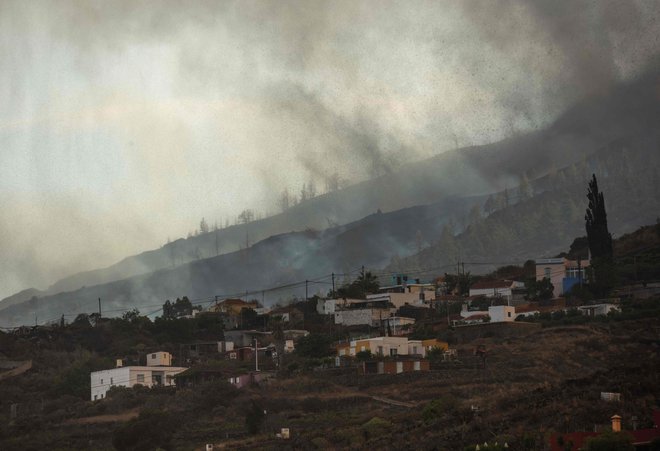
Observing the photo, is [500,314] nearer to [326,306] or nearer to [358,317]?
[358,317]

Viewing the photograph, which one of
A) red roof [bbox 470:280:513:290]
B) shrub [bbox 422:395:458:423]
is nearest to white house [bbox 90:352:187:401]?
red roof [bbox 470:280:513:290]

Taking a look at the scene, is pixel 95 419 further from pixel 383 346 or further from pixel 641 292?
pixel 641 292

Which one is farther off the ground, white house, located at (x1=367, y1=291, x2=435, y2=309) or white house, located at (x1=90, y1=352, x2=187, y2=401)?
white house, located at (x1=367, y1=291, x2=435, y2=309)

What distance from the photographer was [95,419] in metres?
88.2

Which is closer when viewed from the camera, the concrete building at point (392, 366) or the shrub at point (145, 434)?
the shrub at point (145, 434)

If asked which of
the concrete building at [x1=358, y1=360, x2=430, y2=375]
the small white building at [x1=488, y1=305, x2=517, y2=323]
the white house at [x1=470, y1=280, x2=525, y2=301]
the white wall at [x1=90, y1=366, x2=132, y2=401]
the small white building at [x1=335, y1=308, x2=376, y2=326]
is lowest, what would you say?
the concrete building at [x1=358, y1=360, x2=430, y2=375]

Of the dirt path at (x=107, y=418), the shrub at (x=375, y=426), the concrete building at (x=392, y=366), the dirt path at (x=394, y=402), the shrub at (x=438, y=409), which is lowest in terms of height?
the shrub at (x=375, y=426)

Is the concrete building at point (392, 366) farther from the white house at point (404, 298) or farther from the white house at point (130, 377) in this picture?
the white house at point (404, 298)

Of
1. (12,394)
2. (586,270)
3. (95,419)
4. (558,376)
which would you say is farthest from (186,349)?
(558,376)

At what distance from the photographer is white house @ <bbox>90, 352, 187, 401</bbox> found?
3866 inches

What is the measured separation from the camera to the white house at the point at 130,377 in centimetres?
9819

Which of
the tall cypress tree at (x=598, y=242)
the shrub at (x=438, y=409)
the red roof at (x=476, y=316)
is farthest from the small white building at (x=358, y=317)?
the shrub at (x=438, y=409)

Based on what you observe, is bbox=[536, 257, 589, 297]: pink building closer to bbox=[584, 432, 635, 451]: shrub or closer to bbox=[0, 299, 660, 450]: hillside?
bbox=[0, 299, 660, 450]: hillside

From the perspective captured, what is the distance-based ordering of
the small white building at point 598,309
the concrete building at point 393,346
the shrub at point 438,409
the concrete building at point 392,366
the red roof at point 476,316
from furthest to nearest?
the red roof at point 476,316 → the small white building at point 598,309 → the concrete building at point 393,346 → the concrete building at point 392,366 → the shrub at point 438,409
